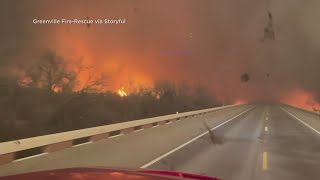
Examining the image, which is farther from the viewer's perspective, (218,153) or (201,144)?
(201,144)

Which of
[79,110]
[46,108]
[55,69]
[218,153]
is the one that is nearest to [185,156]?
[218,153]

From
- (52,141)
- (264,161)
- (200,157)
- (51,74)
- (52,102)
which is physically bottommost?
(264,161)

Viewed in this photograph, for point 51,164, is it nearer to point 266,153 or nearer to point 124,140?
point 124,140

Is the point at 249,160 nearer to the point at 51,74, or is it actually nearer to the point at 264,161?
the point at 264,161

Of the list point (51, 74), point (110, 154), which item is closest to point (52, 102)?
point (51, 74)

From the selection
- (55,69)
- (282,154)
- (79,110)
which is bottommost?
(282,154)

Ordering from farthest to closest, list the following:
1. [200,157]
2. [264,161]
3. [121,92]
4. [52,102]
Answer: [121,92] < [52,102] < [200,157] < [264,161]

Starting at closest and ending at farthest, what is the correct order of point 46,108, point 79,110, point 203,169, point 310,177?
point 310,177 → point 203,169 → point 46,108 → point 79,110

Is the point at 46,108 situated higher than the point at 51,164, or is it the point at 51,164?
the point at 46,108

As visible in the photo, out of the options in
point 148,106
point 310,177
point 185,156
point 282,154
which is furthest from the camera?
point 148,106

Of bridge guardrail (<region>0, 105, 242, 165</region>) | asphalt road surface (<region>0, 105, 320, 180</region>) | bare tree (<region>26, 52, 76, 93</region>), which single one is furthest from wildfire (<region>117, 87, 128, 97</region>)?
asphalt road surface (<region>0, 105, 320, 180</region>)

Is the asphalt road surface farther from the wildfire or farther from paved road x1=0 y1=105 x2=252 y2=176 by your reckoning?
the wildfire

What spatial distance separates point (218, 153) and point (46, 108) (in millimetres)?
16445

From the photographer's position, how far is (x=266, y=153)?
56.1 ft
